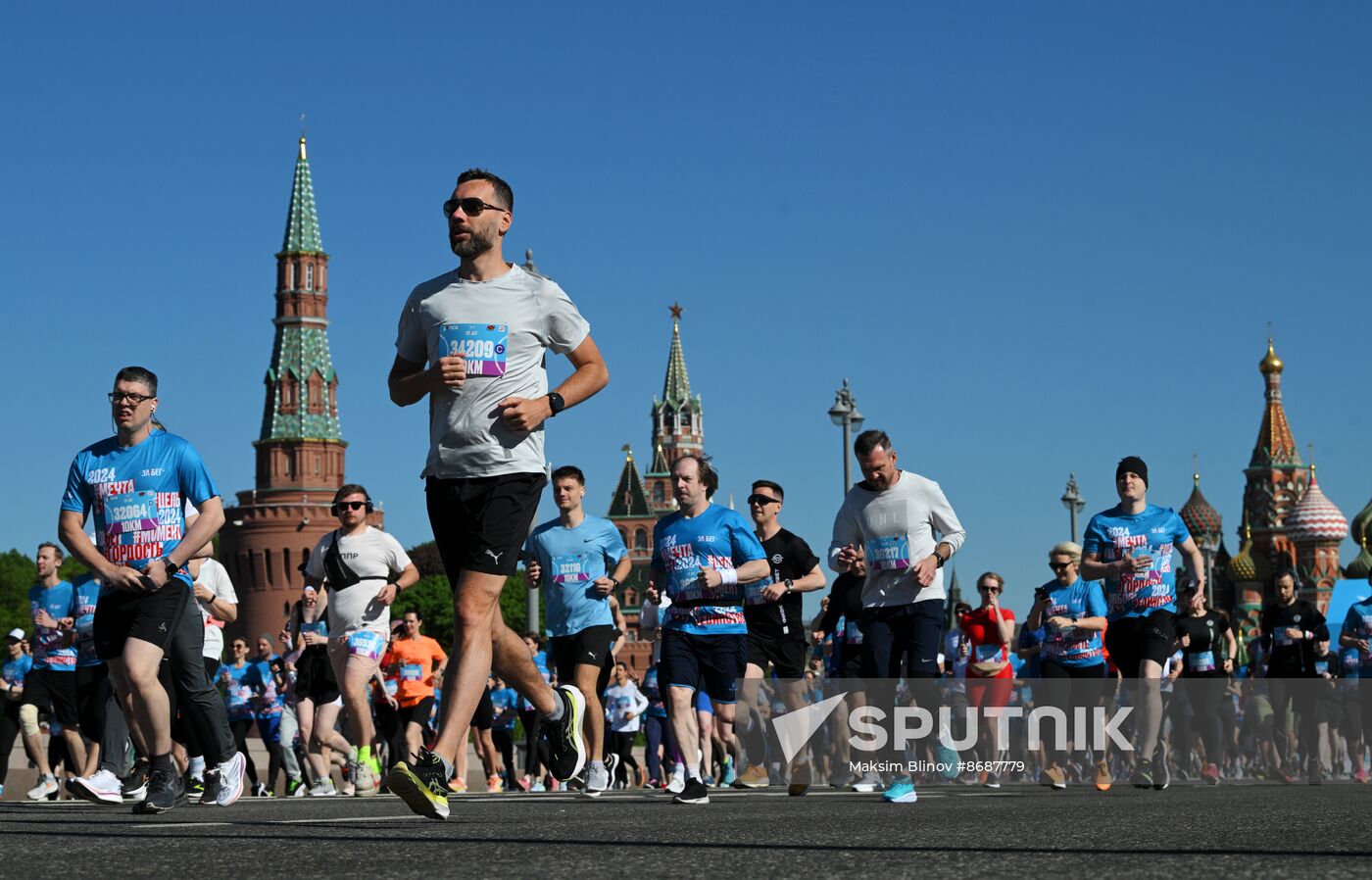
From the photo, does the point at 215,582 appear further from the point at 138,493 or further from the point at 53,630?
the point at 138,493

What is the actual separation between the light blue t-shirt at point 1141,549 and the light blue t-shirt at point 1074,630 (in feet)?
7.49

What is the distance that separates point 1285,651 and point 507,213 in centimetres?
1242

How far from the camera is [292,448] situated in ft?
442

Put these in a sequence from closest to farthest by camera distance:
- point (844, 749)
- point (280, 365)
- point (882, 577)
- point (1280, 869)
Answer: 1. point (1280, 869)
2. point (882, 577)
3. point (844, 749)
4. point (280, 365)

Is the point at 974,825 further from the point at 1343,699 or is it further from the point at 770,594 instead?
the point at 1343,699

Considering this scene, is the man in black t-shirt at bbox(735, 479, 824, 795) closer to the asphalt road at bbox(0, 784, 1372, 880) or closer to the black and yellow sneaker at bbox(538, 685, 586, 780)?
the asphalt road at bbox(0, 784, 1372, 880)

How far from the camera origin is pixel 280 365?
131 m

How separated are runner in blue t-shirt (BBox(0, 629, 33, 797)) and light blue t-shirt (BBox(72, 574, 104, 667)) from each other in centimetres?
355

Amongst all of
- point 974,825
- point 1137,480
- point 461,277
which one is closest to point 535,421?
point 461,277

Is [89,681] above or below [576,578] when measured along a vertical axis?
below

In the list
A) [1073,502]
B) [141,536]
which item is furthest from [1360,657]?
[1073,502]

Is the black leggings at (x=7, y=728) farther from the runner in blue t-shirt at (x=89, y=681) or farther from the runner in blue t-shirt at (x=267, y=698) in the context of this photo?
the runner in blue t-shirt at (x=89, y=681)

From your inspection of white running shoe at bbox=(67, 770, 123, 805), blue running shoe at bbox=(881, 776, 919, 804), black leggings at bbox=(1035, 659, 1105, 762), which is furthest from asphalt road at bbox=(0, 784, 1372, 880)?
black leggings at bbox=(1035, 659, 1105, 762)

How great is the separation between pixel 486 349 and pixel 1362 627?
40.7ft
